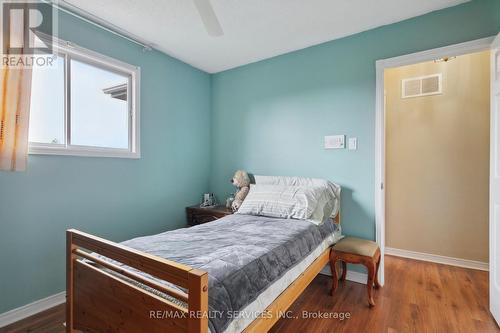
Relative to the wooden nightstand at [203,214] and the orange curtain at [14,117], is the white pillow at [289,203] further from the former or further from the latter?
the orange curtain at [14,117]

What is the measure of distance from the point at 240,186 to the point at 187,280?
2185 millimetres

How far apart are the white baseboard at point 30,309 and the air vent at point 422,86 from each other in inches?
171

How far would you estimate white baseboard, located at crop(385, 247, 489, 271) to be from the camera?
2734 mm

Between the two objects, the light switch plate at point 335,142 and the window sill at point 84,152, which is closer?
the window sill at point 84,152

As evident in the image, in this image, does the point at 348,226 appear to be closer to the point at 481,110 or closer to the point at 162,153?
the point at 481,110

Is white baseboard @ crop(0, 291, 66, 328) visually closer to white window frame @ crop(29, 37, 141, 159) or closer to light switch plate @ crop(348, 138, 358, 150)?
white window frame @ crop(29, 37, 141, 159)

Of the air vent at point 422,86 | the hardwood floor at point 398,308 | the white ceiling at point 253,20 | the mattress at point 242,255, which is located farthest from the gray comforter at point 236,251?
the air vent at point 422,86

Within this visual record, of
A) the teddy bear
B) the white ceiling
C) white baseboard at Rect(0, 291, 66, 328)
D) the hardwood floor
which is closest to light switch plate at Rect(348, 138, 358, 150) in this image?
the white ceiling

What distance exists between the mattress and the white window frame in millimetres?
1117

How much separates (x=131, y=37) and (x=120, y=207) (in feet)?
5.85

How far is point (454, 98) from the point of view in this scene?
2902 mm

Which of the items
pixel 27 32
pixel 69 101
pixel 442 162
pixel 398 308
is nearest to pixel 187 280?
pixel 398 308

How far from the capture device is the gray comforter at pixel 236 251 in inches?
42.9

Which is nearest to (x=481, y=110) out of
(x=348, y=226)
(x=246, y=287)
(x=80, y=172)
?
(x=348, y=226)
